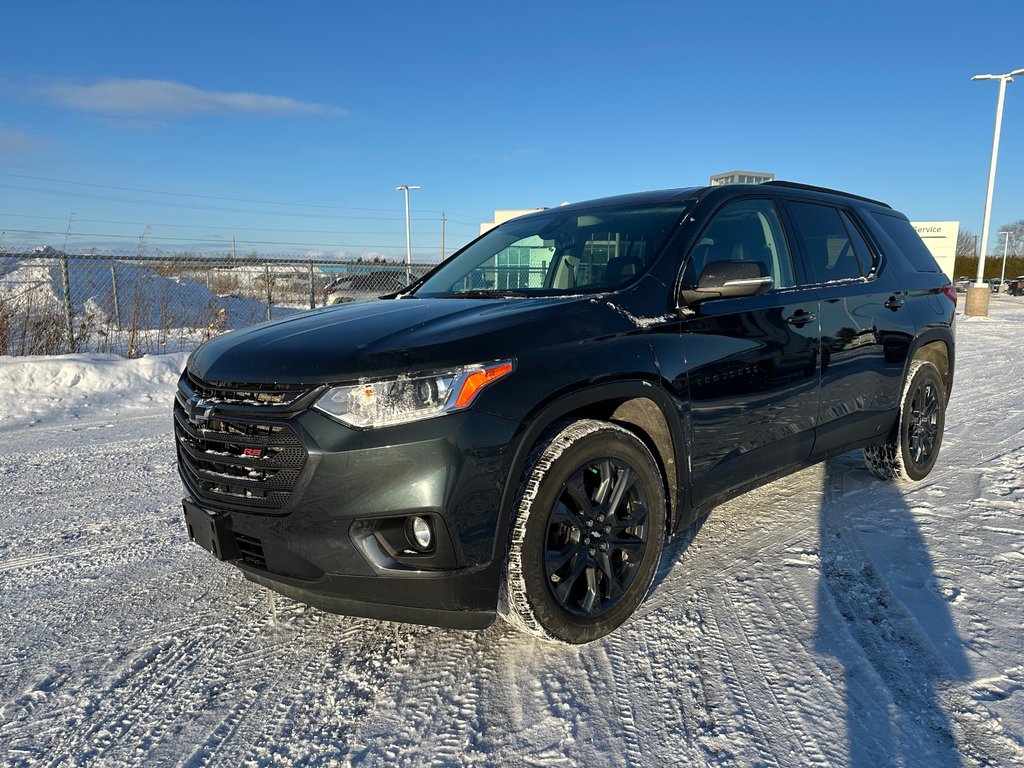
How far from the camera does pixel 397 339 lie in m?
2.43

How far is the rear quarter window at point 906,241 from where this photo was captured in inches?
183

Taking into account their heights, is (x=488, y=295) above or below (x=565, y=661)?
above

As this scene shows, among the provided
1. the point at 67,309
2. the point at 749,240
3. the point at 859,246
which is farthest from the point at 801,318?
the point at 67,309

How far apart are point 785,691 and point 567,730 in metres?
0.77

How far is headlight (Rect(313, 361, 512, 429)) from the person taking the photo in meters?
2.25

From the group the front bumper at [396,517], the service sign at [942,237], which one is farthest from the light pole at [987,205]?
the front bumper at [396,517]

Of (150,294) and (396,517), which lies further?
(150,294)

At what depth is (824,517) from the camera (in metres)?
4.04

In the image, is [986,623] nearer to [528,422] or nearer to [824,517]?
[824,517]

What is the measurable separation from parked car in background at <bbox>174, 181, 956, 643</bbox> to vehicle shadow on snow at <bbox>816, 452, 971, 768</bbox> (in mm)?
513

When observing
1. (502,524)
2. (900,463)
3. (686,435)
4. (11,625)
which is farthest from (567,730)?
(900,463)

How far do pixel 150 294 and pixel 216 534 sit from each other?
442 inches

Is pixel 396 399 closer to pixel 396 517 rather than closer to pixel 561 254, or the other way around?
pixel 396 517

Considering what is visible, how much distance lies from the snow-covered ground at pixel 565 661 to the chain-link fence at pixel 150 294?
16.1 feet
